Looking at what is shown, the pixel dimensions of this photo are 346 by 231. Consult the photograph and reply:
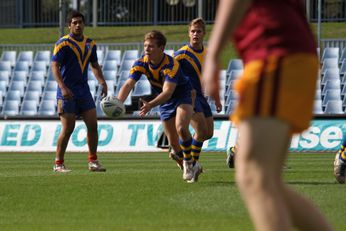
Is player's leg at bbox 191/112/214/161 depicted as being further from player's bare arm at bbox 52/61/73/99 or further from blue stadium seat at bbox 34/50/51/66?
blue stadium seat at bbox 34/50/51/66

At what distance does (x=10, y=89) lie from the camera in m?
30.9

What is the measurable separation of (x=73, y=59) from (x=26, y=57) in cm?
1714

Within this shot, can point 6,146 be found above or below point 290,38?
below

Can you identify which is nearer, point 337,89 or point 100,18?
point 337,89

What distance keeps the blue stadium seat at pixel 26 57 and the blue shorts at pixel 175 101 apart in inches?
737

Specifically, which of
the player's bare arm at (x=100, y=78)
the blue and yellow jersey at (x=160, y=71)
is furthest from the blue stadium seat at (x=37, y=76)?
the blue and yellow jersey at (x=160, y=71)

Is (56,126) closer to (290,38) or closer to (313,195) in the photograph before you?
(313,195)

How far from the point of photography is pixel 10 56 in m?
32.1

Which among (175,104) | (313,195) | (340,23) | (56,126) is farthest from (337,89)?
(313,195)

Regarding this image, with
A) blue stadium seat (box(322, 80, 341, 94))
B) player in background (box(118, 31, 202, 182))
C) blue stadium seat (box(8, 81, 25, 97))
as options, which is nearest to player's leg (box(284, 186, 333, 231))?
player in background (box(118, 31, 202, 182))

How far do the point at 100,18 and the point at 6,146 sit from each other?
58.1 feet

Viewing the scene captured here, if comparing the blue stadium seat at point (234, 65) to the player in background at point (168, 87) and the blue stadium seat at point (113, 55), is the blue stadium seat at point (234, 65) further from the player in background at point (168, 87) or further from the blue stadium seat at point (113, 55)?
the player in background at point (168, 87)

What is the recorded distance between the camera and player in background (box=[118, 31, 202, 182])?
12.5 metres

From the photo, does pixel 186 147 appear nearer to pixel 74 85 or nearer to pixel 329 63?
pixel 74 85
